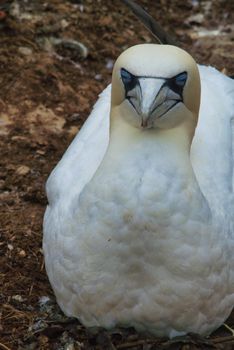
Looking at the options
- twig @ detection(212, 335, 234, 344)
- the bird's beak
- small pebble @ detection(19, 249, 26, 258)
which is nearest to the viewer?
the bird's beak

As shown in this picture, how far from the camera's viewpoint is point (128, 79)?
3.74 metres

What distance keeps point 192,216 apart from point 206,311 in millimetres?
498

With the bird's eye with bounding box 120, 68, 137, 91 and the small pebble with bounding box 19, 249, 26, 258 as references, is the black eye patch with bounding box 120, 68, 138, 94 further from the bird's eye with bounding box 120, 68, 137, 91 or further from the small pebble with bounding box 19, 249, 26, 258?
the small pebble with bounding box 19, 249, 26, 258

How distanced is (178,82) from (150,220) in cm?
58

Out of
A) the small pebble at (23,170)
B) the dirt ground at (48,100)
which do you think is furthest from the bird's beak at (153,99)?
the small pebble at (23,170)

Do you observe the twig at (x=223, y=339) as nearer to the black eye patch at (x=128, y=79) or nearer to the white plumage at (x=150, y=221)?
the white plumage at (x=150, y=221)

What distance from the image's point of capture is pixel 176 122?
3857 mm

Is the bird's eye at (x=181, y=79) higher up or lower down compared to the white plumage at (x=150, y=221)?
higher up

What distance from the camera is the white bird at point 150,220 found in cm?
376

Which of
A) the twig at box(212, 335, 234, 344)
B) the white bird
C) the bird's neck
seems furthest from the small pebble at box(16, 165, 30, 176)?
the twig at box(212, 335, 234, 344)

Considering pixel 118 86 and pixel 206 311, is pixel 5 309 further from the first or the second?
pixel 118 86

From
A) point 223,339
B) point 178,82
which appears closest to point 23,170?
point 223,339

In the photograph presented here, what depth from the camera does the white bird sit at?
12.3 feet

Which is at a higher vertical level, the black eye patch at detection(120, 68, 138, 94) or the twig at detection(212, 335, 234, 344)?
the black eye patch at detection(120, 68, 138, 94)
